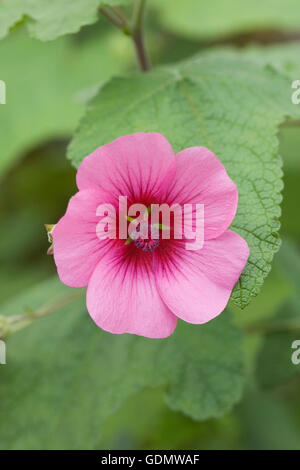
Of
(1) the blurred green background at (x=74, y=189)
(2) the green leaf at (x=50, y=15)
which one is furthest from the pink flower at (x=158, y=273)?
(1) the blurred green background at (x=74, y=189)

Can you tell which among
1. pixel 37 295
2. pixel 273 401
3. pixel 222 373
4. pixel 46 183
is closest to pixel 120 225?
pixel 222 373

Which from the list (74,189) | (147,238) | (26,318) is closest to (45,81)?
(74,189)

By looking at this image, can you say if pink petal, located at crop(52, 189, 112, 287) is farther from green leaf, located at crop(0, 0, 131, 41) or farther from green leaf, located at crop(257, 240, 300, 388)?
green leaf, located at crop(257, 240, 300, 388)

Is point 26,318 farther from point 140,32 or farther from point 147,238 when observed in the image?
point 140,32

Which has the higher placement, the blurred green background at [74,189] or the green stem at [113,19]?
the green stem at [113,19]

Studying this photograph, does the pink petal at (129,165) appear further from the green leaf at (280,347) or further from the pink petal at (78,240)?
the green leaf at (280,347)

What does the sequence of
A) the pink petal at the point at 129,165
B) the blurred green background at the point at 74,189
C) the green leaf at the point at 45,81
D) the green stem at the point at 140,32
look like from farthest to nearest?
the green leaf at the point at 45,81 < the blurred green background at the point at 74,189 < the green stem at the point at 140,32 < the pink petal at the point at 129,165
